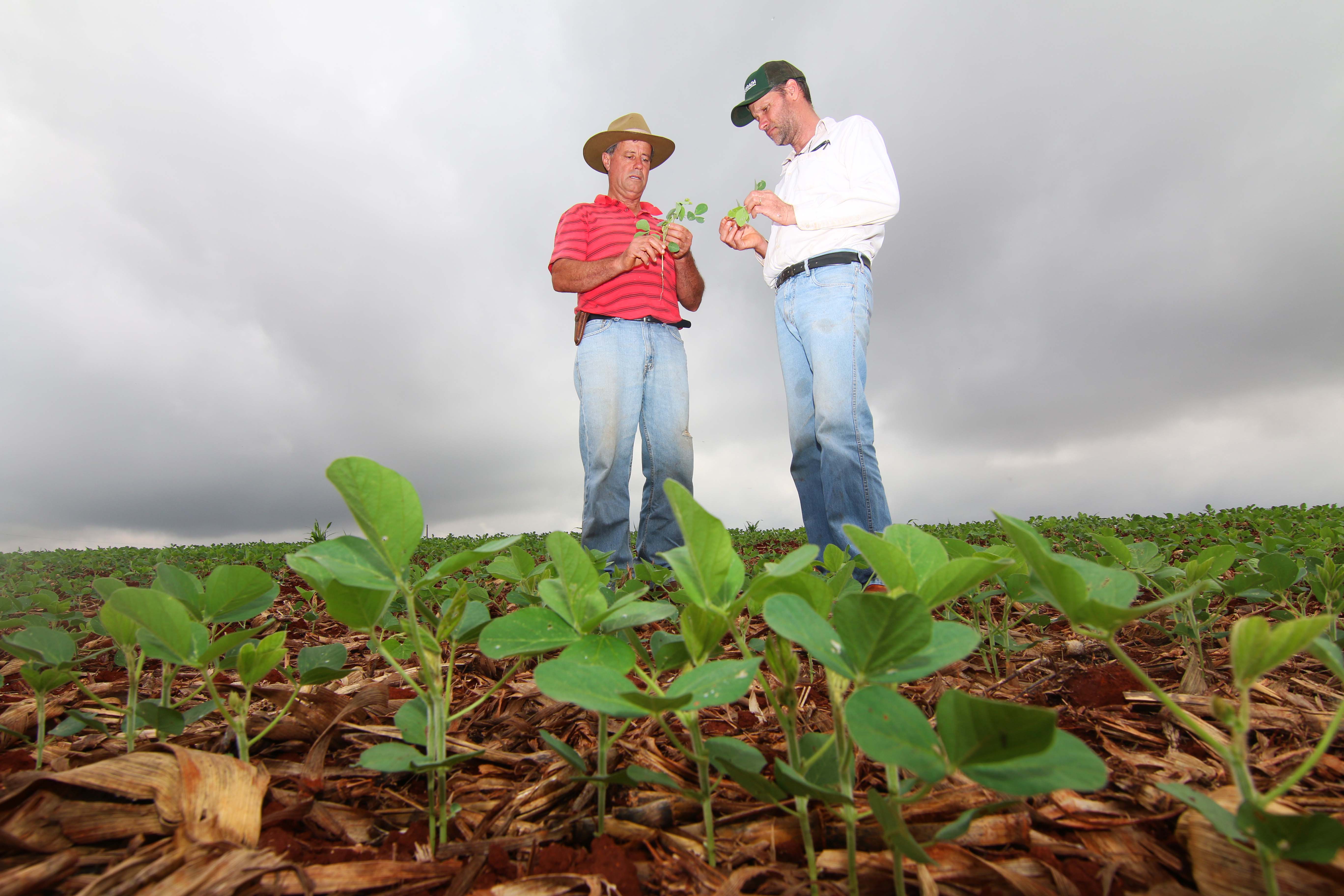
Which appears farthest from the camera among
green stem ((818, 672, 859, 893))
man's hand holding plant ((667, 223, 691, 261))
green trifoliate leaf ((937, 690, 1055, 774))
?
man's hand holding plant ((667, 223, 691, 261))

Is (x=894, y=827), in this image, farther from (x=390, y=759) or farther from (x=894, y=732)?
(x=390, y=759)

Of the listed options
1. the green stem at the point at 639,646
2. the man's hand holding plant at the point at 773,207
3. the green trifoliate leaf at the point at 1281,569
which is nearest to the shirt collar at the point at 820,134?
the man's hand holding plant at the point at 773,207

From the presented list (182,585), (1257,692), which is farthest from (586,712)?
(1257,692)

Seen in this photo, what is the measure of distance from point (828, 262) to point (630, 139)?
2.07m

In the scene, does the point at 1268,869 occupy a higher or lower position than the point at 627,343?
lower

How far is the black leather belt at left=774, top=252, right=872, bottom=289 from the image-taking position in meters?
3.72

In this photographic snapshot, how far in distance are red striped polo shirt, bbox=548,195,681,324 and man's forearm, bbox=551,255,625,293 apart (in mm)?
44

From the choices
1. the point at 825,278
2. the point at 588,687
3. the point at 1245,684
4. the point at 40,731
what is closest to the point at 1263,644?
the point at 1245,684

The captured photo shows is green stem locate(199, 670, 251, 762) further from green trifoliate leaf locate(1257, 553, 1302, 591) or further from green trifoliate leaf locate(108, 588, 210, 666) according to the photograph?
green trifoliate leaf locate(1257, 553, 1302, 591)

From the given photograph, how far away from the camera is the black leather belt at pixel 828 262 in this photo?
372 centimetres

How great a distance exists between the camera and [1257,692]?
1.42 metres

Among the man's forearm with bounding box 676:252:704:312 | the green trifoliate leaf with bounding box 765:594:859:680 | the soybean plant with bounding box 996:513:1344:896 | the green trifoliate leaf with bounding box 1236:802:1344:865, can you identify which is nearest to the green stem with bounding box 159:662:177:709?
the green trifoliate leaf with bounding box 765:594:859:680

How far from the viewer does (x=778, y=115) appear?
4258 millimetres

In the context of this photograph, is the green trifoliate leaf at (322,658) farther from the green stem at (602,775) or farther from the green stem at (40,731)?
the green stem at (602,775)
